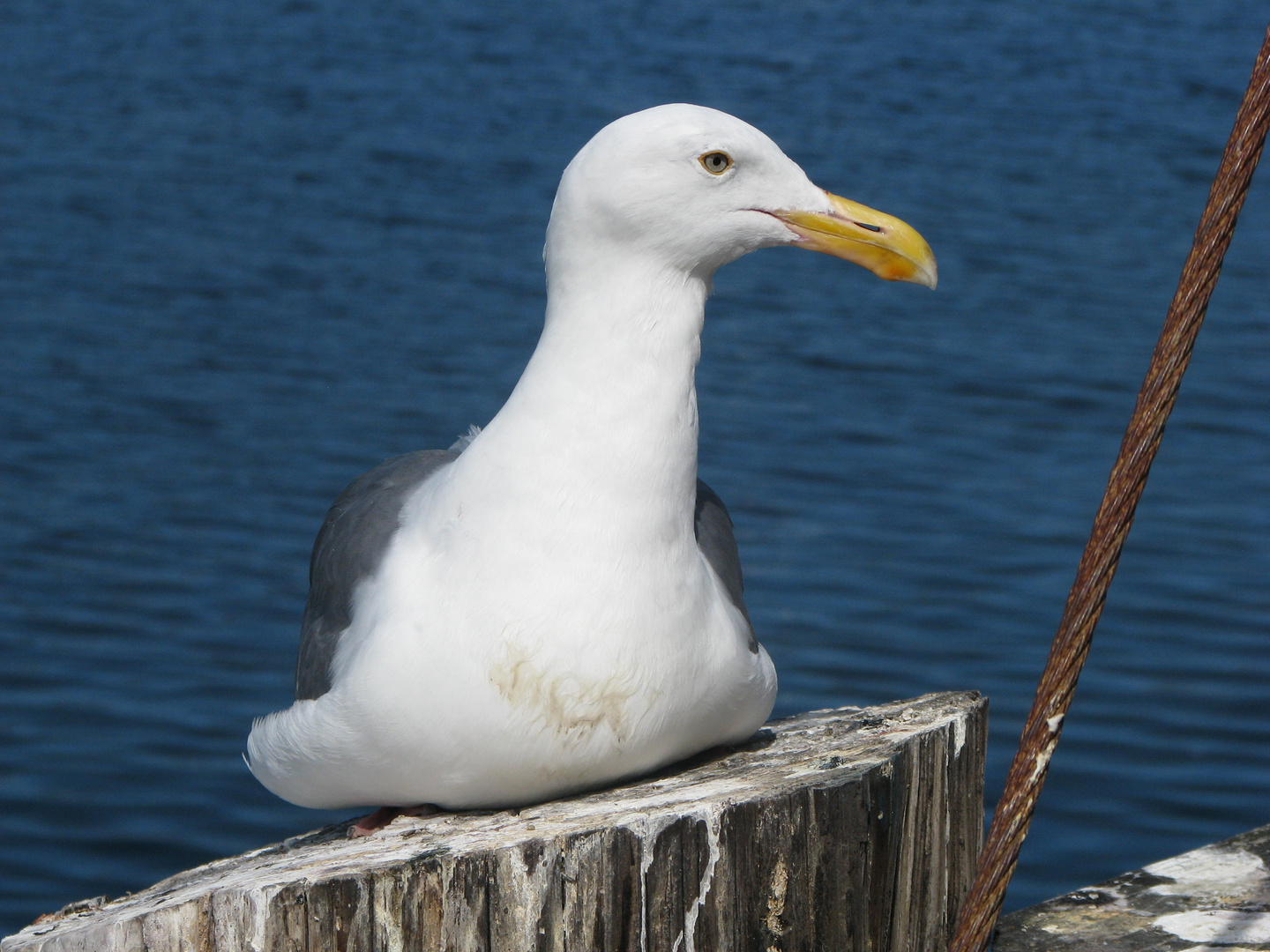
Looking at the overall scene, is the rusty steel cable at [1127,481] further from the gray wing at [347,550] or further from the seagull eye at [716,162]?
the gray wing at [347,550]

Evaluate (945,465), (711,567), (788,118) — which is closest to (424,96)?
(788,118)

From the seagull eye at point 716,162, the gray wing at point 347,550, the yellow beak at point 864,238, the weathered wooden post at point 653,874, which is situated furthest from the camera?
the gray wing at point 347,550

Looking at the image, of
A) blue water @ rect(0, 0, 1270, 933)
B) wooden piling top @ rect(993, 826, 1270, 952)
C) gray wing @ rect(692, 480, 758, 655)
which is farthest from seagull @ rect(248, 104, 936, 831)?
blue water @ rect(0, 0, 1270, 933)

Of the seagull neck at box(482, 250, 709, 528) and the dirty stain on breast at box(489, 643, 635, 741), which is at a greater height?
the seagull neck at box(482, 250, 709, 528)

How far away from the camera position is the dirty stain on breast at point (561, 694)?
336 cm

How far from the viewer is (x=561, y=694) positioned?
133 inches

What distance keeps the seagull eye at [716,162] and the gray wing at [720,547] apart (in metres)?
0.84

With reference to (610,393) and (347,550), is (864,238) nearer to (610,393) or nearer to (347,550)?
(610,393)

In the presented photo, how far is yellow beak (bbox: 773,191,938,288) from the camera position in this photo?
3.62 metres

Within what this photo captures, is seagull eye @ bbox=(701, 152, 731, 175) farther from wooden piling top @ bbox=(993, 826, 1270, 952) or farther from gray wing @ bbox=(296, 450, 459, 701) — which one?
wooden piling top @ bbox=(993, 826, 1270, 952)

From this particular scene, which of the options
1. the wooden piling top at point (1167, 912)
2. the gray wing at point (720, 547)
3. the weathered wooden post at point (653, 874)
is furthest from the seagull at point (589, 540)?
the wooden piling top at point (1167, 912)

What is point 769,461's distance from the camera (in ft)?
34.1

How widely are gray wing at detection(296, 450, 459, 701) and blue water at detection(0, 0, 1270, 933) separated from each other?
11.6 feet

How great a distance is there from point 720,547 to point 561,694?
77cm
